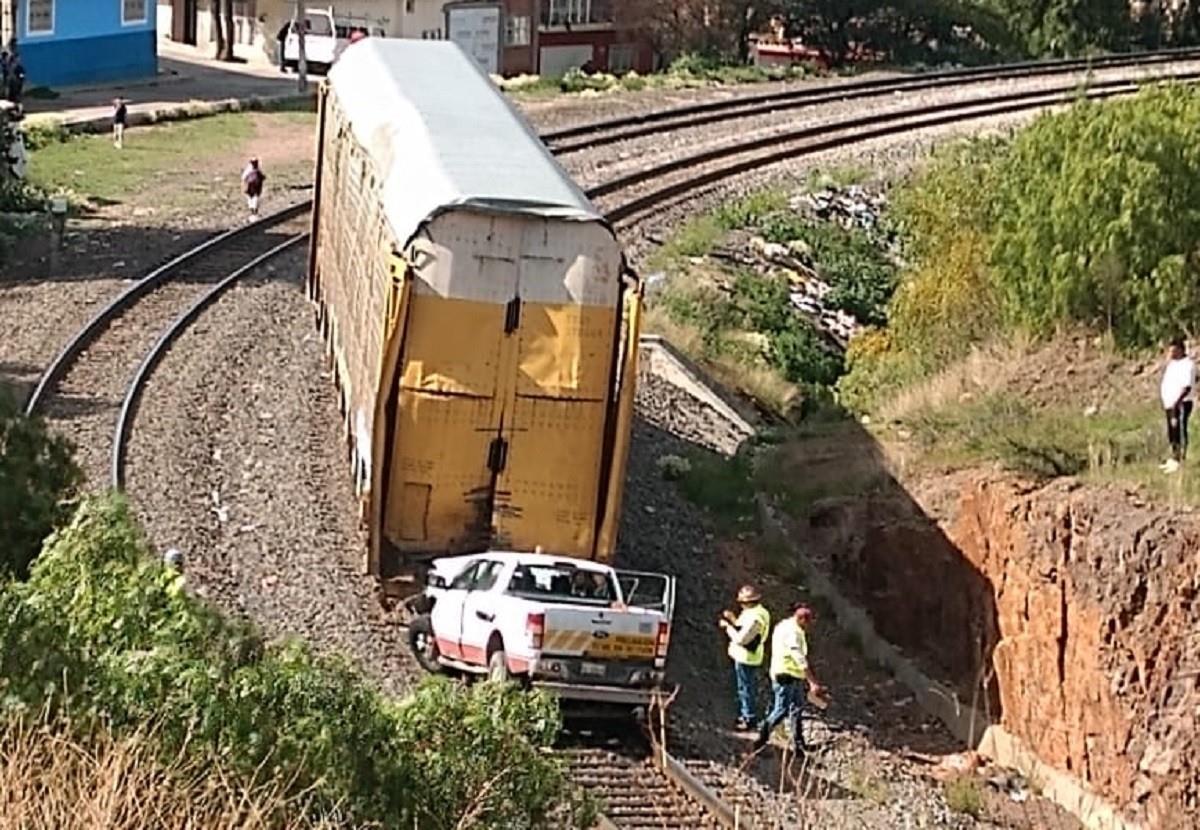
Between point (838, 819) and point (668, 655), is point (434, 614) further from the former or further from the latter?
point (838, 819)

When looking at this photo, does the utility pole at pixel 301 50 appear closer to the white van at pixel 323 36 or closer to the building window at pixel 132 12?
the white van at pixel 323 36

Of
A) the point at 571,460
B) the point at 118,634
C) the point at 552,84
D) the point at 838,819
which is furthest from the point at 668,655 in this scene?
the point at 552,84

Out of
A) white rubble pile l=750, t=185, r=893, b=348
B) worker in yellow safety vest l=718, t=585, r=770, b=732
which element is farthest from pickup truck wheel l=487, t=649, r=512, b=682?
white rubble pile l=750, t=185, r=893, b=348

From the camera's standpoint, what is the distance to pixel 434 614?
17.9 metres

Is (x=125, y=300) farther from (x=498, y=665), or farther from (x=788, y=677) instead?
(x=788, y=677)

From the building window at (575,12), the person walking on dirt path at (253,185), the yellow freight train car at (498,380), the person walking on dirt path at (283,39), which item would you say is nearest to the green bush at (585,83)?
the person walking on dirt path at (283,39)

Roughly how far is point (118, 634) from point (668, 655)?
383 inches

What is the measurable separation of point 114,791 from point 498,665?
9.10m

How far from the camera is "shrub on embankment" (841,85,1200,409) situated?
2592 centimetres

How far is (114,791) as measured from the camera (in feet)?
26.6

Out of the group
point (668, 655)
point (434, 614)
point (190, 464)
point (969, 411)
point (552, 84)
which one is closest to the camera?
point (434, 614)

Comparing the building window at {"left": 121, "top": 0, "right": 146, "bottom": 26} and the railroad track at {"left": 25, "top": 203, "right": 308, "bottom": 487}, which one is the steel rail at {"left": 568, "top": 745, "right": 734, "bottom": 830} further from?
the building window at {"left": 121, "top": 0, "right": 146, "bottom": 26}

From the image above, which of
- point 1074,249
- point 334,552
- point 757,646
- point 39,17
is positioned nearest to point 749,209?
point 1074,249

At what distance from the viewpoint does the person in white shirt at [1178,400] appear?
813 inches
